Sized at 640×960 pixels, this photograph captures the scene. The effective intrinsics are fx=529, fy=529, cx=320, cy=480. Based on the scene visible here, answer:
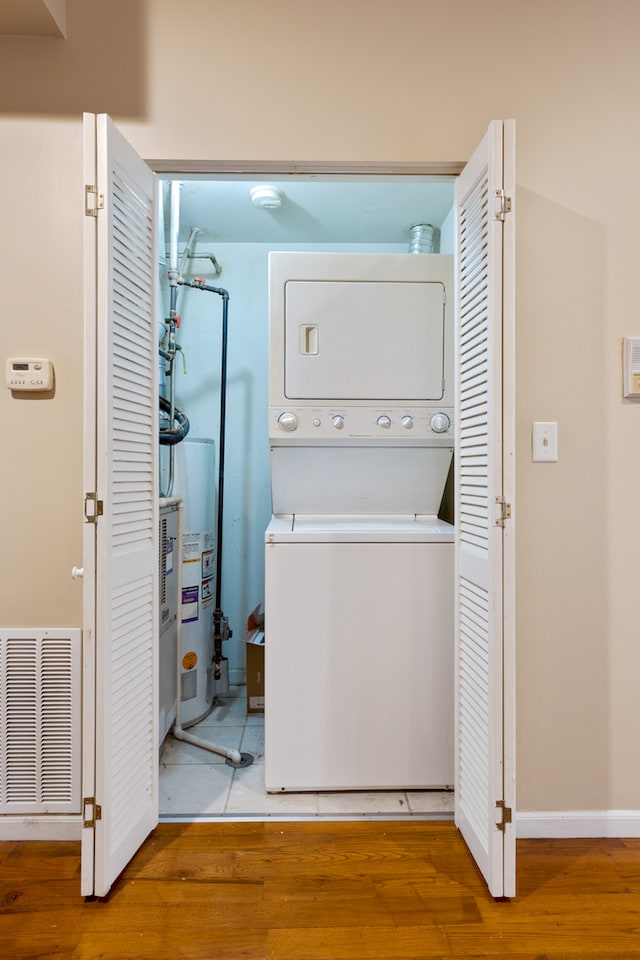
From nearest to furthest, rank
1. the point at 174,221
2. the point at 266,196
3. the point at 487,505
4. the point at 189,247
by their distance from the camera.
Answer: the point at 487,505, the point at 266,196, the point at 174,221, the point at 189,247

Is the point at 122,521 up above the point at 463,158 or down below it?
below

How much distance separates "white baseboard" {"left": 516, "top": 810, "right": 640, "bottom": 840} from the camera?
5.35 ft

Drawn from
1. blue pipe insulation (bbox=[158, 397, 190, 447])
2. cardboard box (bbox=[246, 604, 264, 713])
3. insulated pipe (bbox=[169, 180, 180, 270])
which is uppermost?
insulated pipe (bbox=[169, 180, 180, 270])

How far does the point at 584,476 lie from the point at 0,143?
203 cm

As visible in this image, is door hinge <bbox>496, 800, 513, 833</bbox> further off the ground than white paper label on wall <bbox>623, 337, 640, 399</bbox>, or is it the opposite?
white paper label on wall <bbox>623, 337, 640, 399</bbox>

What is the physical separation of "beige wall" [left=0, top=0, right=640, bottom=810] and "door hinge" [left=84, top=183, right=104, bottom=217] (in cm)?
34

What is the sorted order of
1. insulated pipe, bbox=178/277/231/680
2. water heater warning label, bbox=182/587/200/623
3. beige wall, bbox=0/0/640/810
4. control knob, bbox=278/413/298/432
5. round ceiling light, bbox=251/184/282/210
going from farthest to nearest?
insulated pipe, bbox=178/277/231/680 → water heater warning label, bbox=182/587/200/623 → round ceiling light, bbox=251/184/282/210 → control knob, bbox=278/413/298/432 → beige wall, bbox=0/0/640/810

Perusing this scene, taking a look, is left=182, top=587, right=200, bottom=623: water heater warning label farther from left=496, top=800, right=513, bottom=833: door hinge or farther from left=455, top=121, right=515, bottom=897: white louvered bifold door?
left=496, top=800, right=513, bottom=833: door hinge

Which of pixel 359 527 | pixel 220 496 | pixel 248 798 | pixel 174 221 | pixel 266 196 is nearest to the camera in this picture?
pixel 248 798

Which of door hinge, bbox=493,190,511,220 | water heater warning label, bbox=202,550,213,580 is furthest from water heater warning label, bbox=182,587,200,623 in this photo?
door hinge, bbox=493,190,511,220

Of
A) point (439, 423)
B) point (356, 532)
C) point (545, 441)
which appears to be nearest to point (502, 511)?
point (545, 441)

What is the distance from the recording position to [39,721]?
1.61 m

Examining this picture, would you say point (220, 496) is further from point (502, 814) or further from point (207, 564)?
point (502, 814)

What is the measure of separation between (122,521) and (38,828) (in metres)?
1.02
